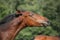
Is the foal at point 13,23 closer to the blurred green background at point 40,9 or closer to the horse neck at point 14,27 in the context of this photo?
the horse neck at point 14,27

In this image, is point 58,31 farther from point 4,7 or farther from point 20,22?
point 20,22

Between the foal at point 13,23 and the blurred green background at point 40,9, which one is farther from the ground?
the foal at point 13,23

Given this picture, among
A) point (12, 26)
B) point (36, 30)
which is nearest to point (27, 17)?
point (12, 26)

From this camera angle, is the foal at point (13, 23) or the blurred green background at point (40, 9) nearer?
the foal at point (13, 23)

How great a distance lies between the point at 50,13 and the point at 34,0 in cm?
45

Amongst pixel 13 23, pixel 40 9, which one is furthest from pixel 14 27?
pixel 40 9

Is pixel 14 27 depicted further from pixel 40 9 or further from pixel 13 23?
pixel 40 9

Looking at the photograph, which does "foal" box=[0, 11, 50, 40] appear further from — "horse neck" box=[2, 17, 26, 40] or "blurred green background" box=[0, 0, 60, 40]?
"blurred green background" box=[0, 0, 60, 40]

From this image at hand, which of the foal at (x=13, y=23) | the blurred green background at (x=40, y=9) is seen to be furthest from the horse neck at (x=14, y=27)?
the blurred green background at (x=40, y=9)

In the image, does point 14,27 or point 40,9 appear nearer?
point 14,27

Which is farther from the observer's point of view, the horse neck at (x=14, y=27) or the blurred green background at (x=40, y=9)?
the blurred green background at (x=40, y=9)

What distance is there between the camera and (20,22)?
244cm

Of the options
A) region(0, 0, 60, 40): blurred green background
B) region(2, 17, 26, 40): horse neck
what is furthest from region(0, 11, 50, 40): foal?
region(0, 0, 60, 40): blurred green background

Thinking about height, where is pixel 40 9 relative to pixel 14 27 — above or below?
below
